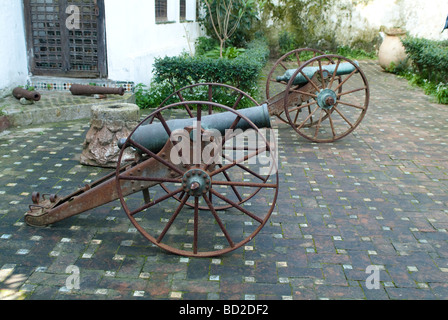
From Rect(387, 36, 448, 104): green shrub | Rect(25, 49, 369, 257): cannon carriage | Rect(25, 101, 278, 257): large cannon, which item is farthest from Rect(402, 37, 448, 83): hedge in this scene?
Rect(25, 101, 278, 257): large cannon

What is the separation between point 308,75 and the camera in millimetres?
7270

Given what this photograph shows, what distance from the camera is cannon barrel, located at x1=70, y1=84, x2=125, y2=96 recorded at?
27.5 ft

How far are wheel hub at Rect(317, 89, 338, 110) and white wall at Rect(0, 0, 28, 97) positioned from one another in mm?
5568

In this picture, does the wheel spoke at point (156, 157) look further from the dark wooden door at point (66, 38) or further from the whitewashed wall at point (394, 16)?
the whitewashed wall at point (394, 16)

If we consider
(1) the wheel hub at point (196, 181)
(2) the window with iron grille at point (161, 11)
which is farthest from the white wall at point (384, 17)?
(1) the wheel hub at point (196, 181)

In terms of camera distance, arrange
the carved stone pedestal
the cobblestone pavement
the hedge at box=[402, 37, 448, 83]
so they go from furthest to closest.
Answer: the hedge at box=[402, 37, 448, 83], the carved stone pedestal, the cobblestone pavement

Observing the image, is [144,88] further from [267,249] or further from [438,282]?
[438,282]

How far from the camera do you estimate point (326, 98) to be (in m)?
7.07

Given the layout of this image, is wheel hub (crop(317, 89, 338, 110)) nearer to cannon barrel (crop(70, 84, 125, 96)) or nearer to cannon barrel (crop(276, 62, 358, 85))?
cannon barrel (crop(276, 62, 358, 85))

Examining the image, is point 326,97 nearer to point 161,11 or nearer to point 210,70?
point 210,70

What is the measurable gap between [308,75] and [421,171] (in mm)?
2254

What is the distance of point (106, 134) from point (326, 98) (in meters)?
3.32

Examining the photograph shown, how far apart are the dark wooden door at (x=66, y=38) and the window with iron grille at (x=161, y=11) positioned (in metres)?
2.29
